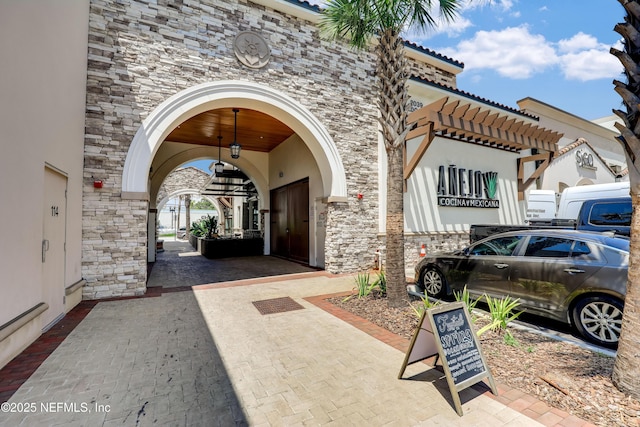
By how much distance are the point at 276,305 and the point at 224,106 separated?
5.06m

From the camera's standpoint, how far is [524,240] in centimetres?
493

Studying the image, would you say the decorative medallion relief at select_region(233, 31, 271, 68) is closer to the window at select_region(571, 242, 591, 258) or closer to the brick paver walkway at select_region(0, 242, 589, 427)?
the brick paver walkway at select_region(0, 242, 589, 427)

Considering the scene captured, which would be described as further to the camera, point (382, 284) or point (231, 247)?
point (231, 247)

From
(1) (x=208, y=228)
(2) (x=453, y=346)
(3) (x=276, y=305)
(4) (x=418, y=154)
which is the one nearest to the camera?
(2) (x=453, y=346)

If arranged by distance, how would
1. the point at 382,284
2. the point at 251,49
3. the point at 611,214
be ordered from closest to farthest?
the point at 382,284 → the point at 611,214 → the point at 251,49

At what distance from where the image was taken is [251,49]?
7.41 metres

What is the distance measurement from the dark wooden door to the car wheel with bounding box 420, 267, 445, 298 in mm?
4973

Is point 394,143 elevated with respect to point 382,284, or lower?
elevated

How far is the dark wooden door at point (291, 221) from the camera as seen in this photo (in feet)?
35.2

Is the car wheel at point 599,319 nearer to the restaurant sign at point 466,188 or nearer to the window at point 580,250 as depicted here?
the window at point 580,250

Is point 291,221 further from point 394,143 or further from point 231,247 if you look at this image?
point 394,143

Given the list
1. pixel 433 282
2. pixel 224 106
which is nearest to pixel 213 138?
pixel 224 106

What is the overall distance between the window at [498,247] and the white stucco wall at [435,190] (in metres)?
4.33

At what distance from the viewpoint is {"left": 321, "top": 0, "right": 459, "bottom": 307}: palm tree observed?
5.27m
